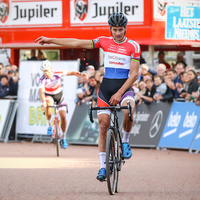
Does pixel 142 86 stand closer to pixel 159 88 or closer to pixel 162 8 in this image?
pixel 159 88

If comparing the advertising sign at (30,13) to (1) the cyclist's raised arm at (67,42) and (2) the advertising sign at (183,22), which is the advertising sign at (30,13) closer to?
(2) the advertising sign at (183,22)

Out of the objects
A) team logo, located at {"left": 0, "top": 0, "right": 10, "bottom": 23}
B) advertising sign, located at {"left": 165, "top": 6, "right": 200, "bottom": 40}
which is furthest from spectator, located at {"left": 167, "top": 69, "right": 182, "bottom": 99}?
team logo, located at {"left": 0, "top": 0, "right": 10, "bottom": 23}

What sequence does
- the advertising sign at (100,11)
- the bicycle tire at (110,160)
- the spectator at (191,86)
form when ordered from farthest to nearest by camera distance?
the advertising sign at (100,11)
the spectator at (191,86)
the bicycle tire at (110,160)

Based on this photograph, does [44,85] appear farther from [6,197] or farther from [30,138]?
[6,197]

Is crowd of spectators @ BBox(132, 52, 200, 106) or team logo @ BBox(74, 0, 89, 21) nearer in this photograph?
crowd of spectators @ BBox(132, 52, 200, 106)

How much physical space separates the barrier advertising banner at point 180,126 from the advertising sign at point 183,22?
3206mm

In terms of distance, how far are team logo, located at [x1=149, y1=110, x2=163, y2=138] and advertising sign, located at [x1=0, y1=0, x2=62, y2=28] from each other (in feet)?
25.5

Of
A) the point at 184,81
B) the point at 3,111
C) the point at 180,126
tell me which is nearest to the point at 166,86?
the point at 184,81

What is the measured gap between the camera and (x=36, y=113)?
16641 mm

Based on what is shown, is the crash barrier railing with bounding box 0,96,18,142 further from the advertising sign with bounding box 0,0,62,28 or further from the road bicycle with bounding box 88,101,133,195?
the road bicycle with bounding box 88,101,133,195

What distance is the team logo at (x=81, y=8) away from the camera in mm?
20156

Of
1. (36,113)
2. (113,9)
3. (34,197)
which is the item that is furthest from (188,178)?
(113,9)

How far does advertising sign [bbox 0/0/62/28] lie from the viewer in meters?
20.6

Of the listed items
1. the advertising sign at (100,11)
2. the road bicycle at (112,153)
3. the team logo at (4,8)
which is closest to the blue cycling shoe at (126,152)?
the road bicycle at (112,153)
